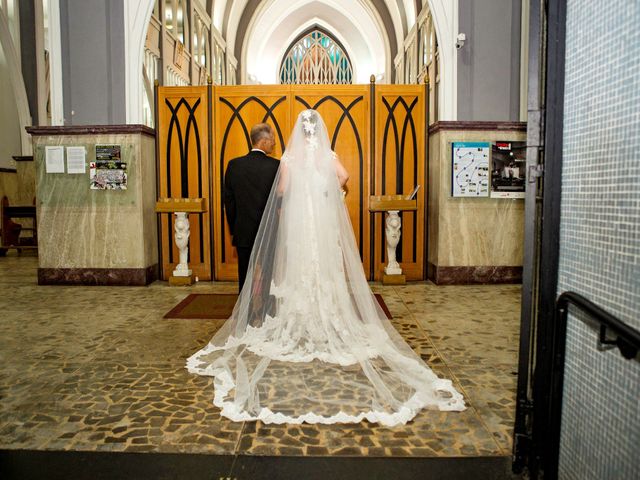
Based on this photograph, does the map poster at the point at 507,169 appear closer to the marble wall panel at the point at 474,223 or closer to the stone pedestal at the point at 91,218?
the marble wall panel at the point at 474,223

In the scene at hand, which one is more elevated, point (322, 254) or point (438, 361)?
point (322, 254)

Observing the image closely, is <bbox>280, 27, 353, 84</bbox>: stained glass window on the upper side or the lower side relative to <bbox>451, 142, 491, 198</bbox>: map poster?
upper

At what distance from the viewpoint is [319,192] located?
12.3 feet

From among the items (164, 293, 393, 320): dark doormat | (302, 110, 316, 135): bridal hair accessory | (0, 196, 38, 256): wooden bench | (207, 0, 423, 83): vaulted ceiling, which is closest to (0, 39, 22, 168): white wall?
(0, 196, 38, 256): wooden bench

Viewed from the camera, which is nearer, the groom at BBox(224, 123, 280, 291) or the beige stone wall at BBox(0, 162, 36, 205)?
the groom at BBox(224, 123, 280, 291)

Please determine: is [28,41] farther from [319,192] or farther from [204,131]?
[319,192]

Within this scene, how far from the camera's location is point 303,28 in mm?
17234

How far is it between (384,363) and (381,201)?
306 centimetres

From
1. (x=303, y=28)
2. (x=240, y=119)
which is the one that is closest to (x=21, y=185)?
(x=240, y=119)

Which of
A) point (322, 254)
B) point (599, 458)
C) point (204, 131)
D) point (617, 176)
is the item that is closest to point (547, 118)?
point (617, 176)

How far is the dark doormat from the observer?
4.50 m

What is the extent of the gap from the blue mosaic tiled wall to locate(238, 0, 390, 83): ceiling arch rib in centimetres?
1389

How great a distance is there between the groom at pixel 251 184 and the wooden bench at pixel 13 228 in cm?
581

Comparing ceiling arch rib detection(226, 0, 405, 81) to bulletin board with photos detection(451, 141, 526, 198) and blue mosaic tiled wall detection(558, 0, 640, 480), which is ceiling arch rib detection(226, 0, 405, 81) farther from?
blue mosaic tiled wall detection(558, 0, 640, 480)
